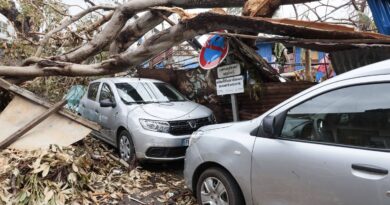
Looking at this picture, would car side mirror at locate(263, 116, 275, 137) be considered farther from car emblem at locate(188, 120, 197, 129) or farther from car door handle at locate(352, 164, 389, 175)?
car emblem at locate(188, 120, 197, 129)

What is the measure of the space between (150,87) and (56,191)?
136 inches

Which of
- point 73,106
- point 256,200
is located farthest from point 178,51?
point 256,200

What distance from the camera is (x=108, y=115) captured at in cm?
760

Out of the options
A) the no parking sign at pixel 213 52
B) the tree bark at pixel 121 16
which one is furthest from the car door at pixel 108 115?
the no parking sign at pixel 213 52

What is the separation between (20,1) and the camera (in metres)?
9.90

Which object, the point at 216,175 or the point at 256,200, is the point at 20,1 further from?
the point at 256,200

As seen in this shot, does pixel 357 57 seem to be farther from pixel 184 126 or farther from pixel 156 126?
pixel 156 126

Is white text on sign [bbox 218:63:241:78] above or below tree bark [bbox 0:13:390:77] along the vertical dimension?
below

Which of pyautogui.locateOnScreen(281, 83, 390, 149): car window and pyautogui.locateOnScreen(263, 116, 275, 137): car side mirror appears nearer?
pyautogui.locateOnScreen(281, 83, 390, 149): car window

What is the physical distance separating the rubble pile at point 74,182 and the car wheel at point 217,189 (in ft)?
2.63

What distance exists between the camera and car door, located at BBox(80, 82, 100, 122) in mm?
8320

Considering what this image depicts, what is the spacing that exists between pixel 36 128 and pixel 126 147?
1554 millimetres

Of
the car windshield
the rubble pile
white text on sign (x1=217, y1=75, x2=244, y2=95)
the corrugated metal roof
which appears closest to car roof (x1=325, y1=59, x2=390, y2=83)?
the corrugated metal roof

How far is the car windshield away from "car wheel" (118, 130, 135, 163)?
2.25 feet
